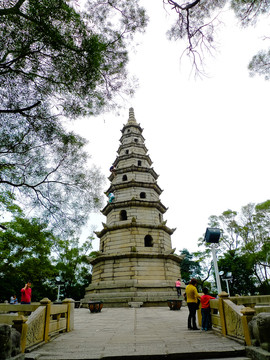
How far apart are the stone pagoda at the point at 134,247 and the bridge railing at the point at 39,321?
7.14 meters

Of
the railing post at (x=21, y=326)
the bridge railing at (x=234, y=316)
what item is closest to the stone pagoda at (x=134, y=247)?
the bridge railing at (x=234, y=316)

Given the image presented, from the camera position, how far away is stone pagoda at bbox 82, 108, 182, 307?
44.4 ft

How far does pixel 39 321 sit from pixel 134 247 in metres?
10.2

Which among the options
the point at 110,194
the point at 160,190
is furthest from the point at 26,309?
the point at 160,190

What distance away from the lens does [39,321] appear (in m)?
4.88

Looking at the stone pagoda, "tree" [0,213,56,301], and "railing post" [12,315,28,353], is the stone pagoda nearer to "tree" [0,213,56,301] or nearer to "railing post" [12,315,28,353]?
"tree" [0,213,56,301]

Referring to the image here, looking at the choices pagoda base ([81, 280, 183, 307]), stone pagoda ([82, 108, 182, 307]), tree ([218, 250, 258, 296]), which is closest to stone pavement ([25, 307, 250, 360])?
pagoda base ([81, 280, 183, 307])

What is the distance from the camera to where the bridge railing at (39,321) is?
4.21 meters

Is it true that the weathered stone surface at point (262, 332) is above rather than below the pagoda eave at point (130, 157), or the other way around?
below

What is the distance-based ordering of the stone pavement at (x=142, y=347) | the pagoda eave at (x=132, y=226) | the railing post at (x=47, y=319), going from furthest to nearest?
the pagoda eave at (x=132, y=226) < the railing post at (x=47, y=319) < the stone pavement at (x=142, y=347)

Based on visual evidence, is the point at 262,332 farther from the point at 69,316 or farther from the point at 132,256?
the point at 132,256

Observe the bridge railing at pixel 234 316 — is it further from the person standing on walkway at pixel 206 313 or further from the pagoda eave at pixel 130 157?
the pagoda eave at pixel 130 157

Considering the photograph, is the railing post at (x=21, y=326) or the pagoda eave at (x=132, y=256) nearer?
the railing post at (x=21, y=326)

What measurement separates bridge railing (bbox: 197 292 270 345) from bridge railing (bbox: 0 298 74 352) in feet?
13.1
